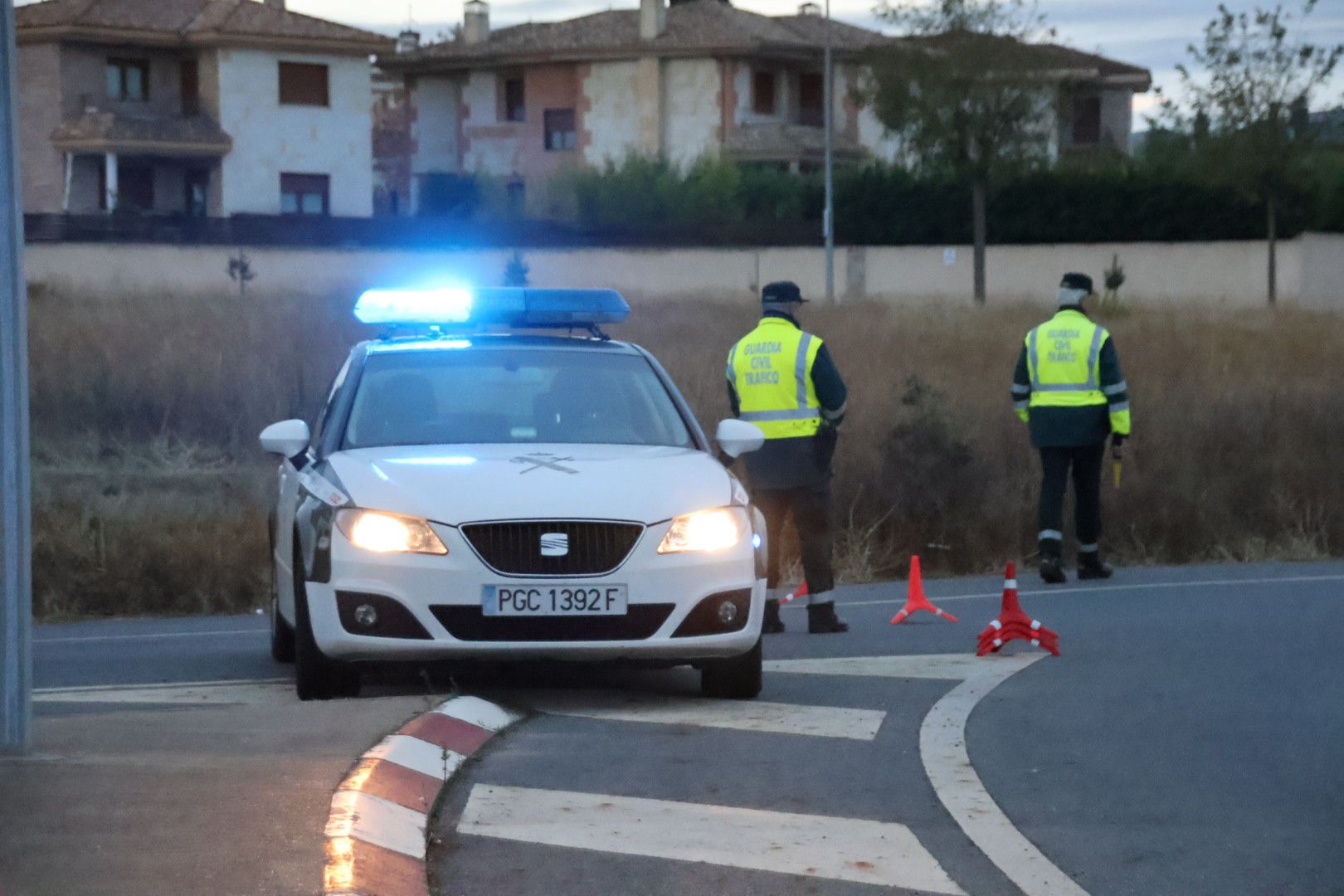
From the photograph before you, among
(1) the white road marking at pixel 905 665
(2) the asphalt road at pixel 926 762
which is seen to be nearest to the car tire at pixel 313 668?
(2) the asphalt road at pixel 926 762

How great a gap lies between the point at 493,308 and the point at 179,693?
2.27m

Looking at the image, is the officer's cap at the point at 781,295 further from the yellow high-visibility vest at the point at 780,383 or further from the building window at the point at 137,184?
the building window at the point at 137,184

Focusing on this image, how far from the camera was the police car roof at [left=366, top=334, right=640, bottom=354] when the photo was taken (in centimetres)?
948

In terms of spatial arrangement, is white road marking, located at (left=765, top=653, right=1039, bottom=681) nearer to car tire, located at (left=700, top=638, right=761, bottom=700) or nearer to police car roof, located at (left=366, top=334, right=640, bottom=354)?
car tire, located at (left=700, top=638, right=761, bottom=700)

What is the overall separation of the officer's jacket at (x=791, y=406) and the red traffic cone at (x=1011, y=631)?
146 cm

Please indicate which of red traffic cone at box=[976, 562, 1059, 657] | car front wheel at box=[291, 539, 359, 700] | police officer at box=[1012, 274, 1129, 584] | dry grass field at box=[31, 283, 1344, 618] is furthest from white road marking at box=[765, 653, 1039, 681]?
dry grass field at box=[31, 283, 1344, 618]

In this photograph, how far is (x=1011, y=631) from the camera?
10.0 meters

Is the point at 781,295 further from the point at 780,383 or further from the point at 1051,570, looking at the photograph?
the point at 1051,570

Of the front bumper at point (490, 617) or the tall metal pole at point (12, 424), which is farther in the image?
the front bumper at point (490, 617)

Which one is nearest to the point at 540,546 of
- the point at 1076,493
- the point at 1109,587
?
the point at 1109,587

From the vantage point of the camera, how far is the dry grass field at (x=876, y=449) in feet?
49.1

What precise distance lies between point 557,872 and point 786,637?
546 centimetres

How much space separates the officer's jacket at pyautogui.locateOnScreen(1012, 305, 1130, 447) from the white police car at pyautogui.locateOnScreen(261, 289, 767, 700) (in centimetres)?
466

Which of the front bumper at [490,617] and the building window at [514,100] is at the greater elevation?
the building window at [514,100]
